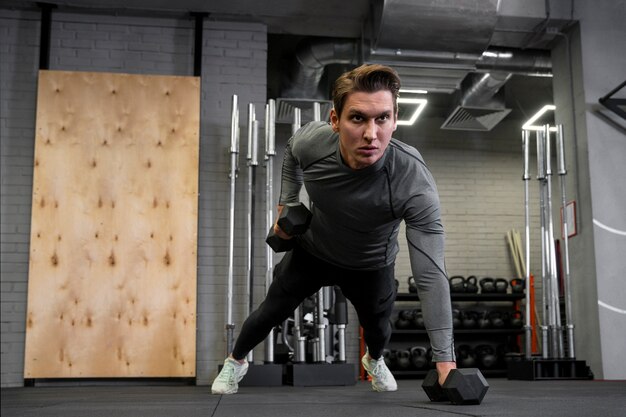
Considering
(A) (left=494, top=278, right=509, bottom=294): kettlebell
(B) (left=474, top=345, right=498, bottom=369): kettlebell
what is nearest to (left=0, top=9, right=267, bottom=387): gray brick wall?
(B) (left=474, top=345, right=498, bottom=369): kettlebell

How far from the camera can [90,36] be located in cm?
550

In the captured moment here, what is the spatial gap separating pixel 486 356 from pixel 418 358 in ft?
2.59

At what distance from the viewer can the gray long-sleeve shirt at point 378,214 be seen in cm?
214

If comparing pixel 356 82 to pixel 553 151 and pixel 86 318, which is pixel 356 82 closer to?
pixel 86 318

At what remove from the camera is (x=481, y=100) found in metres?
6.84

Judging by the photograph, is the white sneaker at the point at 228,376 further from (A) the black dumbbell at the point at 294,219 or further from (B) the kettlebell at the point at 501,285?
(B) the kettlebell at the point at 501,285

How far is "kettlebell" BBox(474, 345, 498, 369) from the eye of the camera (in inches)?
289

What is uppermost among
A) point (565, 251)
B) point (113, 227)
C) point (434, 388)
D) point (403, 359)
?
point (113, 227)

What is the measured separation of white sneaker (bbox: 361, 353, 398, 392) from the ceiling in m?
2.83

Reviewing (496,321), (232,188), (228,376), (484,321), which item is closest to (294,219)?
(228,376)

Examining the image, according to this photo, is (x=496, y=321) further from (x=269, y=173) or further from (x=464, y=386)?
(x=464, y=386)

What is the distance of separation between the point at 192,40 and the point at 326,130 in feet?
11.5

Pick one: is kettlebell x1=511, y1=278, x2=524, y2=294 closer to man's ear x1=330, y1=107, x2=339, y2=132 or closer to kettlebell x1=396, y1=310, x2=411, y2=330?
kettlebell x1=396, y1=310, x2=411, y2=330

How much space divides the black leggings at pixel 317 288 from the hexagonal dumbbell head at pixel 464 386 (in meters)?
0.70
